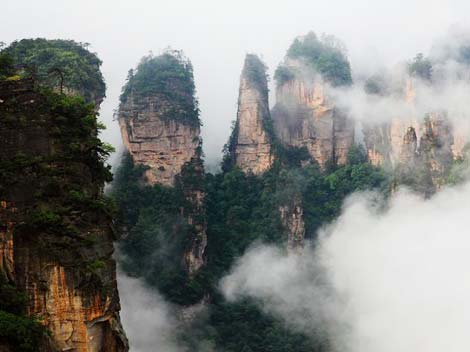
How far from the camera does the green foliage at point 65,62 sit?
Answer: 37000mm

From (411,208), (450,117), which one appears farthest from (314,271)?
(450,117)

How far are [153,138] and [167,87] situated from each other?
368cm

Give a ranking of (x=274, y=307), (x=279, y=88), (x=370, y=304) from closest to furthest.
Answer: (x=370, y=304) → (x=274, y=307) → (x=279, y=88)

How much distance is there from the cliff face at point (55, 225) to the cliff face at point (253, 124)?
35300mm

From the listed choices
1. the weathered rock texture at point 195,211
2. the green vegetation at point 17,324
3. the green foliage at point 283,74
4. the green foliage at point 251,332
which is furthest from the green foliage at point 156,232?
the green vegetation at point 17,324

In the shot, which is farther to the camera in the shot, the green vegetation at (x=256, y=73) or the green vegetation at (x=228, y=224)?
the green vegetation at (x=256, y=73)

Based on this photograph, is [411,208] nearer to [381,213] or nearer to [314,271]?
[381,213]

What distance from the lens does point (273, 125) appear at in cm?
5928

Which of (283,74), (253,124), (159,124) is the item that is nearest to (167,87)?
(159,124)

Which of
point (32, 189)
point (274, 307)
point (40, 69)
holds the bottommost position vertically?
point (274, 307)

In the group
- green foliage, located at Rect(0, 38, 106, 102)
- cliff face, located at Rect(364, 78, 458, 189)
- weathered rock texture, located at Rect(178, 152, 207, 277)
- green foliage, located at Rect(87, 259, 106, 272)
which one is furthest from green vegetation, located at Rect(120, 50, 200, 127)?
green foliage, located at Rect(87, 259, 106, 272)

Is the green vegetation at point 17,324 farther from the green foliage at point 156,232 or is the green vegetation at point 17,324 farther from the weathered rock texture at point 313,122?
the weathered rock texture at point 313,122

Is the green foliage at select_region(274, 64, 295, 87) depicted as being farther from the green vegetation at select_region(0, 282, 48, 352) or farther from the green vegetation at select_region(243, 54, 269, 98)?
the green vegetation at select_region(0, 282, 48, 352)

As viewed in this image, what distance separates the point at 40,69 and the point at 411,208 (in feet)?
81.4
